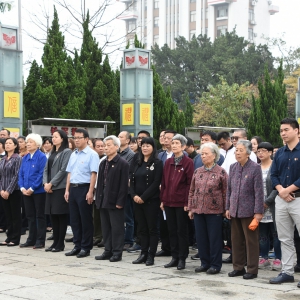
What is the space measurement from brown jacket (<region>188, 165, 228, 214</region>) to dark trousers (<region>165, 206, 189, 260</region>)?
31cm

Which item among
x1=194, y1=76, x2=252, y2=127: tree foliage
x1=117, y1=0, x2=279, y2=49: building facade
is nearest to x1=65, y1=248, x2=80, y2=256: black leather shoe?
x1=194, y1=76, x2=252, y2=127: tree foliage

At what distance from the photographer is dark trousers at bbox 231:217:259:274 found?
7.55 meters

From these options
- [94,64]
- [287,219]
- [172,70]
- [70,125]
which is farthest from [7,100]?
[172,70]

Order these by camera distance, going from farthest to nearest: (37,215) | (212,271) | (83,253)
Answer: (37,215) < (83,253) < (212,271)

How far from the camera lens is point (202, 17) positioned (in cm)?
9581

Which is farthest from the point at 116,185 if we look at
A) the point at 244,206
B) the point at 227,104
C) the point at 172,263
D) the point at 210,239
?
the point at 227,104

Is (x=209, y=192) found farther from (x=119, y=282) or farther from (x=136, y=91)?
(x=136, y=91)

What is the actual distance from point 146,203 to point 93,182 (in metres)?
1.07

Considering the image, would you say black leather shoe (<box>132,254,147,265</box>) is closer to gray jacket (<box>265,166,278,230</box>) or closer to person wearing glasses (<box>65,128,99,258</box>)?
person wearing glasses (<box>65,128,99,258</box>)

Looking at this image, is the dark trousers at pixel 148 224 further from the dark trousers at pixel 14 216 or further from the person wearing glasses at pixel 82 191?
the dark trousers at pixel 14 216

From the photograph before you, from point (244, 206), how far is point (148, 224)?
158 centimetres

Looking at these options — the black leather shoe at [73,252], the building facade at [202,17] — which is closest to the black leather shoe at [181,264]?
the black leather shoe at [73,252]

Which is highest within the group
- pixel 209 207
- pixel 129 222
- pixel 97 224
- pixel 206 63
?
pixel 206 63

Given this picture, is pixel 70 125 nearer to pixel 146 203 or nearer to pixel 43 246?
pixel 43 246
